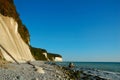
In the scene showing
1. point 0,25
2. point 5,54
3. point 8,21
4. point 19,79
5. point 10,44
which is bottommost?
point 19,79

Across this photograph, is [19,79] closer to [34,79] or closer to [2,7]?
[34,79]

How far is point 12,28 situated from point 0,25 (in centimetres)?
1144

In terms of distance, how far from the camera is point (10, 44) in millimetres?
40562

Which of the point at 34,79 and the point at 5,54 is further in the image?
the point at 5,54

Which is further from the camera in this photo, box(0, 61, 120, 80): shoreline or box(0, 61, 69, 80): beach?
box(0, 61, 120, 80): shoreline

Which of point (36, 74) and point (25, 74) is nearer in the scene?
point (25, 74)

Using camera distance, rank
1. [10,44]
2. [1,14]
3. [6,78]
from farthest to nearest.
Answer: [1,14] < [10,44] < [6,78]

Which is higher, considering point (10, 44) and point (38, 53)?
point (38, 53)

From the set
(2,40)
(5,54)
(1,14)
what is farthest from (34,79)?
(1,14)

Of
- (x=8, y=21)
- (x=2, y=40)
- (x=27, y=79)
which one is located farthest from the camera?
(x=8, y=21)

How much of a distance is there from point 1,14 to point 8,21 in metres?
4.19

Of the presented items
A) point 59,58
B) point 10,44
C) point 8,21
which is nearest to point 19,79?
point 10,44

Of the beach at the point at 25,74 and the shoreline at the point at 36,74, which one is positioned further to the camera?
the shoreline at the point at 36,74

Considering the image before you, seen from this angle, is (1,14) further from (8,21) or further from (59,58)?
(59,58)
